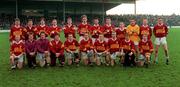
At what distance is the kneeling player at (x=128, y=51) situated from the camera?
12.6 meters

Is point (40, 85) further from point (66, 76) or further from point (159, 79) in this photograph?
point (159, 79)

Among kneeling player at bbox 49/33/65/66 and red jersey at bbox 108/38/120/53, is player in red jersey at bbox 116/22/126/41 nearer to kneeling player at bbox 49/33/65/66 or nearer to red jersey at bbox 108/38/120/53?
red jersey at bbox 108/38/120/53

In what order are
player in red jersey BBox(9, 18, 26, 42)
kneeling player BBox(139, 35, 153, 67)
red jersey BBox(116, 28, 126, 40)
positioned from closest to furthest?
kneeling player BBox(139, 35, 153, 67) < player in red jersey BBox(9, 18, 26, 42) < red jersey BBox(116, 28, 126, 40)

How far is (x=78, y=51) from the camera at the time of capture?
42.7ft

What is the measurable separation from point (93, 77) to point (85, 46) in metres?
2.46

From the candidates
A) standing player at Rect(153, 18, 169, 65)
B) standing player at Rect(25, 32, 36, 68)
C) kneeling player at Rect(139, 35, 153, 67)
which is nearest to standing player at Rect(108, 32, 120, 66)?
kneeling player at Rect(139, 35, 153, 67)

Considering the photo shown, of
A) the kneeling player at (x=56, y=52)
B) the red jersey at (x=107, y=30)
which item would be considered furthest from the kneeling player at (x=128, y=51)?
the kneeling player at (x=56, y=52)

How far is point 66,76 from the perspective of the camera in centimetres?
1080

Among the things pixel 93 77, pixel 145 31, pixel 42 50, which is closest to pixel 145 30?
pixel 145 31

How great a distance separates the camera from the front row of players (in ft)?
40.8

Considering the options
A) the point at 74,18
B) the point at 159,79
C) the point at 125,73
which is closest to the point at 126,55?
the point at 125,73

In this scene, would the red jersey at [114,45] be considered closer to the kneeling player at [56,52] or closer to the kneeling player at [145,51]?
the kneeling player at [145,51]

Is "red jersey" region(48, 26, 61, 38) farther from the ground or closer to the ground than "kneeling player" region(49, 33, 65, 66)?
farther from the ground

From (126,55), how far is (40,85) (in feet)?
13.1
